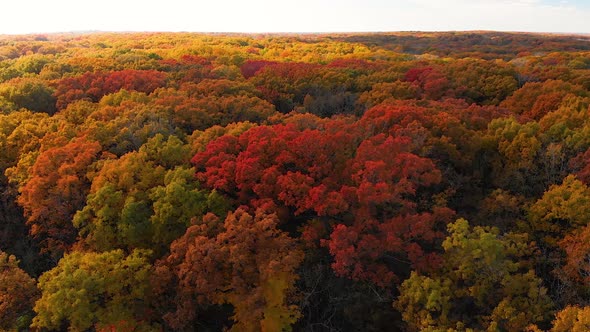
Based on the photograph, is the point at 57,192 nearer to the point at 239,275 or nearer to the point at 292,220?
the point at 239,275

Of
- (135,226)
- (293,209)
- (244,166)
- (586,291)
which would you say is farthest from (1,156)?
(586,291)

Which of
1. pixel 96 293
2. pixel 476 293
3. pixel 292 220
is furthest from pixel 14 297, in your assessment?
pixel 476 293

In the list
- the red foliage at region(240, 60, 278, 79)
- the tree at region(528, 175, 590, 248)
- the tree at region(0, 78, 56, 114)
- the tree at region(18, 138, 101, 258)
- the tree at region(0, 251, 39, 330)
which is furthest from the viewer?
the red foliage at region(240, 60, 278, 79)

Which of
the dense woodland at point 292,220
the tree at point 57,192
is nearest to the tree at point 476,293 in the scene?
the dense woodland at point 292,220

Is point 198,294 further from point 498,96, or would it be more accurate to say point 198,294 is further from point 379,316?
point 498,96

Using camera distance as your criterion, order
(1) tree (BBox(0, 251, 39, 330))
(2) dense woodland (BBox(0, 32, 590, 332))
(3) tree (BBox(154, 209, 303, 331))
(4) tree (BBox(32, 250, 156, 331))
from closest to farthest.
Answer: (4) tree (BBox(32, 250, 156, 331)) → (3) tree (BBox(154, 209, 303, 331)) → (2) dense woodland (BBox(0, 32, 590, 332)) → (1) tree (BBox(0, 251, 39, 330))

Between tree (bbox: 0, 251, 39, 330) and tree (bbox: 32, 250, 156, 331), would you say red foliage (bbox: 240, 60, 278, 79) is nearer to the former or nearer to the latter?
tree (bbox: 32, 250, 156, 331)

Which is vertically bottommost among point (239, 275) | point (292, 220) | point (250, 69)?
point (292, 220)

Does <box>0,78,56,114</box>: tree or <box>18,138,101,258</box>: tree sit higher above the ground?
<box>0,78,56,114</box>: tree

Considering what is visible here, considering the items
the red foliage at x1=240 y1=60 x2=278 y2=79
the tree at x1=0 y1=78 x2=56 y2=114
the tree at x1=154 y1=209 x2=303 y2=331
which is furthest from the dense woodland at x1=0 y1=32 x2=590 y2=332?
the red foliage at x1=240 y1=60 x2=278 y2=79
